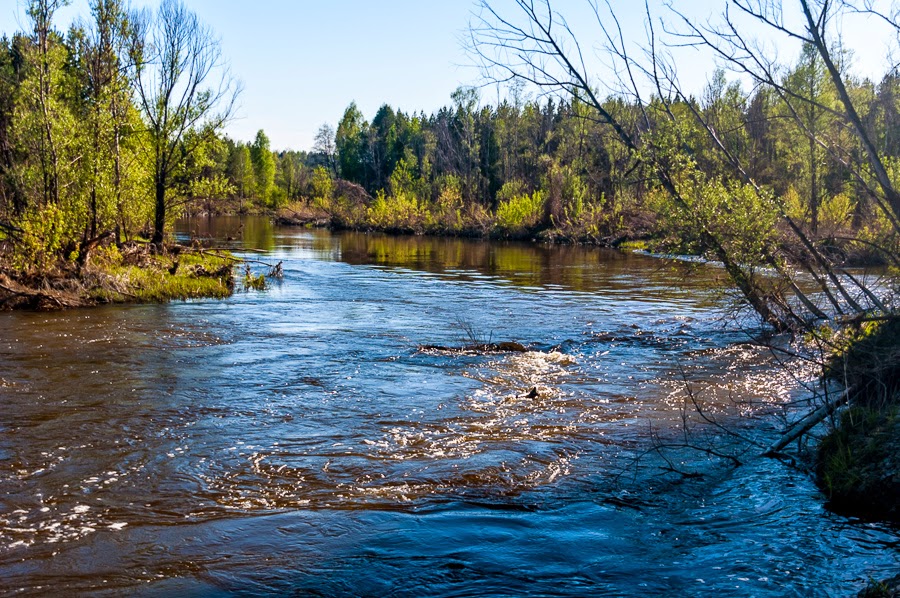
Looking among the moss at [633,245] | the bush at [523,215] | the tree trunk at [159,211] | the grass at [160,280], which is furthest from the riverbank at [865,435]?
the bush at [523,215]

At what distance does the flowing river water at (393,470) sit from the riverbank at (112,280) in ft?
6.37

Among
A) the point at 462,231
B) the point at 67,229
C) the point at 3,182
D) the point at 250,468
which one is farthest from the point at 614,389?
the point at 462,231

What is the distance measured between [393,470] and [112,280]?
14697mm

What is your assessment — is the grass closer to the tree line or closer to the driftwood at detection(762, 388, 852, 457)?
the tree line

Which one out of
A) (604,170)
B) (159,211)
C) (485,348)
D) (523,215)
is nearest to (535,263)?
(159,211)

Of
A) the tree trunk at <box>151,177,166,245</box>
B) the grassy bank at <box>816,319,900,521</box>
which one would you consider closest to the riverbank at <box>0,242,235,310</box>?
the tree trunk at <box>151,177,166,245</box>

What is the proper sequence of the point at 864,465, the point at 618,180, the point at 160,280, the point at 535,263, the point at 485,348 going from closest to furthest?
the point at 864,465 < the point at 485,348 < the point at 160,280 < the point at 535,263 < the point at 618,180

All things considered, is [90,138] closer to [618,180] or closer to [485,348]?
[485,348]

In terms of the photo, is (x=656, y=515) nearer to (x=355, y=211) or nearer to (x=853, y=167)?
(x=853, y=167)

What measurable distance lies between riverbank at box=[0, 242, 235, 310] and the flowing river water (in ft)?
6.37

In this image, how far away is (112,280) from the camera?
1981 cm

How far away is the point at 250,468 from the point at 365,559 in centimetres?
260

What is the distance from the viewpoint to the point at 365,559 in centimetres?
602

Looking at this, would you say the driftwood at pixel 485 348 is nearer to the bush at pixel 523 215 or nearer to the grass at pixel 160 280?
the grass at pixel 160 280
